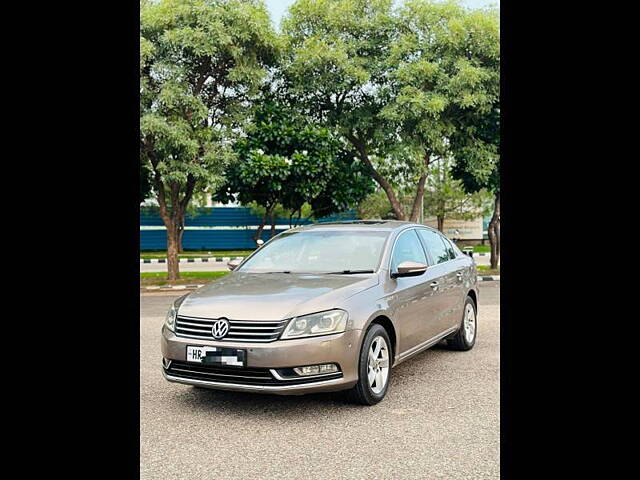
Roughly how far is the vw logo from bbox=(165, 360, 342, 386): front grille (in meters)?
0.23

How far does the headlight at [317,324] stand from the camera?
4.50 metres

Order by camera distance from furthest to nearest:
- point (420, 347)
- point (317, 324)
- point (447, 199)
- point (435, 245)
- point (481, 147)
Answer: point (447, 199) < point (481, 147) < point (435, 245) < point (420, 347) < point (317, 324)

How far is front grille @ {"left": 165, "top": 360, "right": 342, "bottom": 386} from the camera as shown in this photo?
14.6ft

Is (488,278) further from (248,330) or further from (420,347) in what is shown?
(248,330)

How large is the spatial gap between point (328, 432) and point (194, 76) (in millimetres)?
12214

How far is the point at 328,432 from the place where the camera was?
4.27 meters

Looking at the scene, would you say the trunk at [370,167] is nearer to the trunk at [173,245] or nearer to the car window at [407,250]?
the trunk at [173,245]

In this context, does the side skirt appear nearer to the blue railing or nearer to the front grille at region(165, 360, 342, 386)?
the front grille at region(165, 360, 342, 386)

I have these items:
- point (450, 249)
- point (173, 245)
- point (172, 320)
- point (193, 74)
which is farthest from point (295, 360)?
point (173, 245)

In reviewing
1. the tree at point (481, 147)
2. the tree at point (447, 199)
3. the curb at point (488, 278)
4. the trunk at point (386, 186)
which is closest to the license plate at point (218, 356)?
the curb at point (488, 278)
